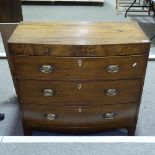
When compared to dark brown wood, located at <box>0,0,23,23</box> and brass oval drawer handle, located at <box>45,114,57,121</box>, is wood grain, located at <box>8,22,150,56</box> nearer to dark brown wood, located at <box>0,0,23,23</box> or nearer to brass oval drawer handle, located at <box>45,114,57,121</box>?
brass oval drawer handle, located at <box>45,114,57,121</box>

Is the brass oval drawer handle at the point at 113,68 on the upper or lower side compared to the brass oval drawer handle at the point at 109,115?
upper

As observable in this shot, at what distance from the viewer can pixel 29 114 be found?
1.36m

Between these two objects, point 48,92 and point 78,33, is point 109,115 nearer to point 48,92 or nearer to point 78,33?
point 48,92

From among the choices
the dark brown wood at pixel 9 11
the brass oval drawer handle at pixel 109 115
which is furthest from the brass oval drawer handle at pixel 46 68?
the dark brown wood at pixel 9 11

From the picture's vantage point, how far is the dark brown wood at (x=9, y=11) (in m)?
3.09

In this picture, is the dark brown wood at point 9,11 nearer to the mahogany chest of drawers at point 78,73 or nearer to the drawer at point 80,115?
the mahogany chest of drawers at point 78,73

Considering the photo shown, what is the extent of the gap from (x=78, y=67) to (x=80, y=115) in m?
0.31

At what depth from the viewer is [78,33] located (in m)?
1.26

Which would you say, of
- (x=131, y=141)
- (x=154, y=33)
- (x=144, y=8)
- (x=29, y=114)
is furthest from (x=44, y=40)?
(x=144, y=8)

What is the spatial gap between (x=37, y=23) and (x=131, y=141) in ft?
2.75

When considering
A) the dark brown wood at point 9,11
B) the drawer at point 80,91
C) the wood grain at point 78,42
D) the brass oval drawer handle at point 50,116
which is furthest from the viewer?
the dark brown wood at point 9,11

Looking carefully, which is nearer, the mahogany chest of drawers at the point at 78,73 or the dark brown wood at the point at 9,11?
the mahogany chest of drawers at the point at 78,73

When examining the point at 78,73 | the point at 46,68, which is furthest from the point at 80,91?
the point at 46,68

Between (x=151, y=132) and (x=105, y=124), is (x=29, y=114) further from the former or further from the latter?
(x=151, y=132)
